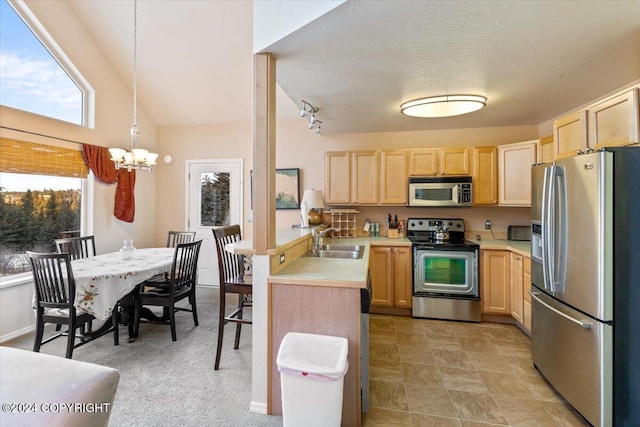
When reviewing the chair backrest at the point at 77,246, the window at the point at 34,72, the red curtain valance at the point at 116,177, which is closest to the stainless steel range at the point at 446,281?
the chair backrest at the point at 77,246

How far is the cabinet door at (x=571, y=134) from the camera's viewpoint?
2.21 metres

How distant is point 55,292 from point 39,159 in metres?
1.80

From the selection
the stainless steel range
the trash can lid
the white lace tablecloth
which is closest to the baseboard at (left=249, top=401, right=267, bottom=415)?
the trash can lid

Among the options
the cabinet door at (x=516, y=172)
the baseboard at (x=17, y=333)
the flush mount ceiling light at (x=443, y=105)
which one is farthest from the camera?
the cabinet door at (x=516, y=172)

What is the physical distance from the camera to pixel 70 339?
8.07 feet

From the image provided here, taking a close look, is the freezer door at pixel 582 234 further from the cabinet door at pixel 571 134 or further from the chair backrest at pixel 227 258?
the chair backrest at pixel 227 258

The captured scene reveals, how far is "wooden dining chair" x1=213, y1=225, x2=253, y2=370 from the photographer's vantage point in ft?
8.23

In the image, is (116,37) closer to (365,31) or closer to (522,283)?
(365,31)

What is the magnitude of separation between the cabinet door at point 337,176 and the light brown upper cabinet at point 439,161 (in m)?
0.86

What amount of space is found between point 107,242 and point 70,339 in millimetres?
2051

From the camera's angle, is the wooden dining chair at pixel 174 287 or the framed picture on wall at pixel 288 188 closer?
the wooden dining chair at pixel 174 287

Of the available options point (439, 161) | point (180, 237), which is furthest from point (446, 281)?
point (180, 237)

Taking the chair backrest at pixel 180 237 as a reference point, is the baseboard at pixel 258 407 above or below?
below

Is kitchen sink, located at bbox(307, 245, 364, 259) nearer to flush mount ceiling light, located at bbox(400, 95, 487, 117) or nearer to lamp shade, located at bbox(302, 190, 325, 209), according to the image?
lamp shade, located at bbox(302, 190, 325, 209)
